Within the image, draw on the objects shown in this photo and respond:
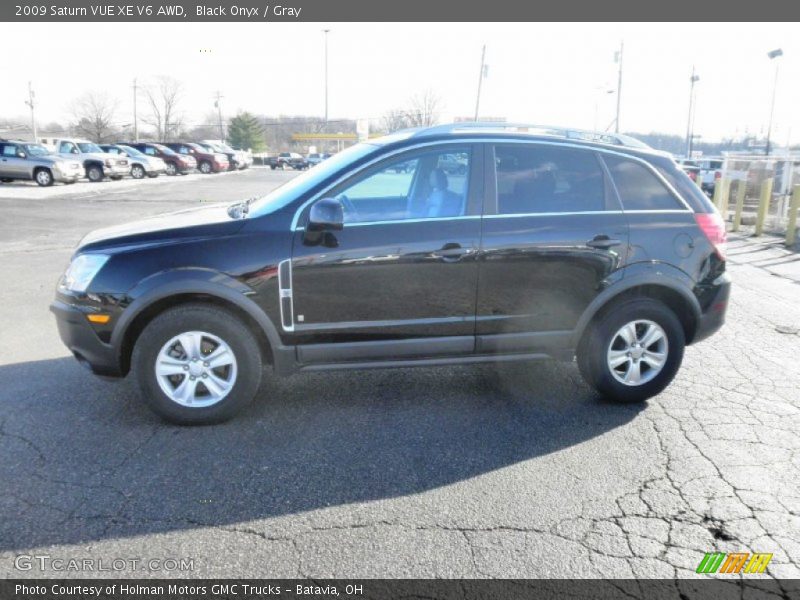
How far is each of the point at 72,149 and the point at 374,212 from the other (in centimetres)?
2933

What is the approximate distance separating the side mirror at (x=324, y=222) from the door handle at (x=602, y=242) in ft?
5.73

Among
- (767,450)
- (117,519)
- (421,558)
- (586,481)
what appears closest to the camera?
(421,558)

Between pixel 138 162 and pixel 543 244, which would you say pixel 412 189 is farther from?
pixel 138 162

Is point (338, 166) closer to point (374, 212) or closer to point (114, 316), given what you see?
point (374, 212)

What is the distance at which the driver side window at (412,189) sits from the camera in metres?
4.04

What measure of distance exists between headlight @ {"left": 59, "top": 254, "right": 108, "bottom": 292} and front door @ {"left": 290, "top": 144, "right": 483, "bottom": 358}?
121cm

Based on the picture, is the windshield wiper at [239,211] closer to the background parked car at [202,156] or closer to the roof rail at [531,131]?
the roof rail at [531,131]

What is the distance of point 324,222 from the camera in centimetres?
374

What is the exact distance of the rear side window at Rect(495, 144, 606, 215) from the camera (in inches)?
165

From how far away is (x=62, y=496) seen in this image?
10.1 feet

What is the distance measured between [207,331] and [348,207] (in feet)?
4.00

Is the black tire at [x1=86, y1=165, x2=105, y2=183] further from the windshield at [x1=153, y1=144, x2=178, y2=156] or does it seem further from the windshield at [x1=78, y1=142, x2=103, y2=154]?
the windshield at [x1=153, y1=144, x2=178, y2=156]

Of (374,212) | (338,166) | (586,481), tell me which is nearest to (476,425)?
(586,481)

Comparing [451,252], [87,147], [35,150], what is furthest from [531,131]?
[87,147]
